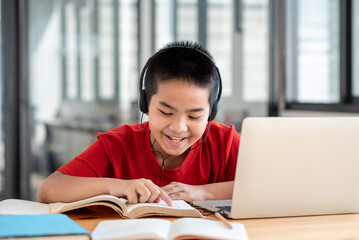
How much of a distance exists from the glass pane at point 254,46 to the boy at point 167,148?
198 cm

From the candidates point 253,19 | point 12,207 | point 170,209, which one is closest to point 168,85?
point 170,209

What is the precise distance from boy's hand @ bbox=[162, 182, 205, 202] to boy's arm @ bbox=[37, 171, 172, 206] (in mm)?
121

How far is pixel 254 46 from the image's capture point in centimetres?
347

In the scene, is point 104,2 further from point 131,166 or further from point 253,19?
point 131,166

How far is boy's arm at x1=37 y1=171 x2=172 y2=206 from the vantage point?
1.06 metres

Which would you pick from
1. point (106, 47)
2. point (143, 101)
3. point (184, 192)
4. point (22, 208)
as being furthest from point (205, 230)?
point (106, 47)

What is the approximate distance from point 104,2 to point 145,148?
2.33 m

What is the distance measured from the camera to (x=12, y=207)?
1063 mm

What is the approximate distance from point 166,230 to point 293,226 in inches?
11.8

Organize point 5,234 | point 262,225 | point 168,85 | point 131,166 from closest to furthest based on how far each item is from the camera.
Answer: point 5,234
point 262,225
point 168,85
point 131,166

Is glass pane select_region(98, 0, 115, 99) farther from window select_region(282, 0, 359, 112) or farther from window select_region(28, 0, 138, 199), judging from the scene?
window select_region(282, 0, 359, 112)

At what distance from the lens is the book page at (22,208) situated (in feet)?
3.37

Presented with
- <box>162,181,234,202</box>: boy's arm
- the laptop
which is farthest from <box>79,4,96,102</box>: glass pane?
the laptop

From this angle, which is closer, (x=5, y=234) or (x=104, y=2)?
(x=5, y=234)
